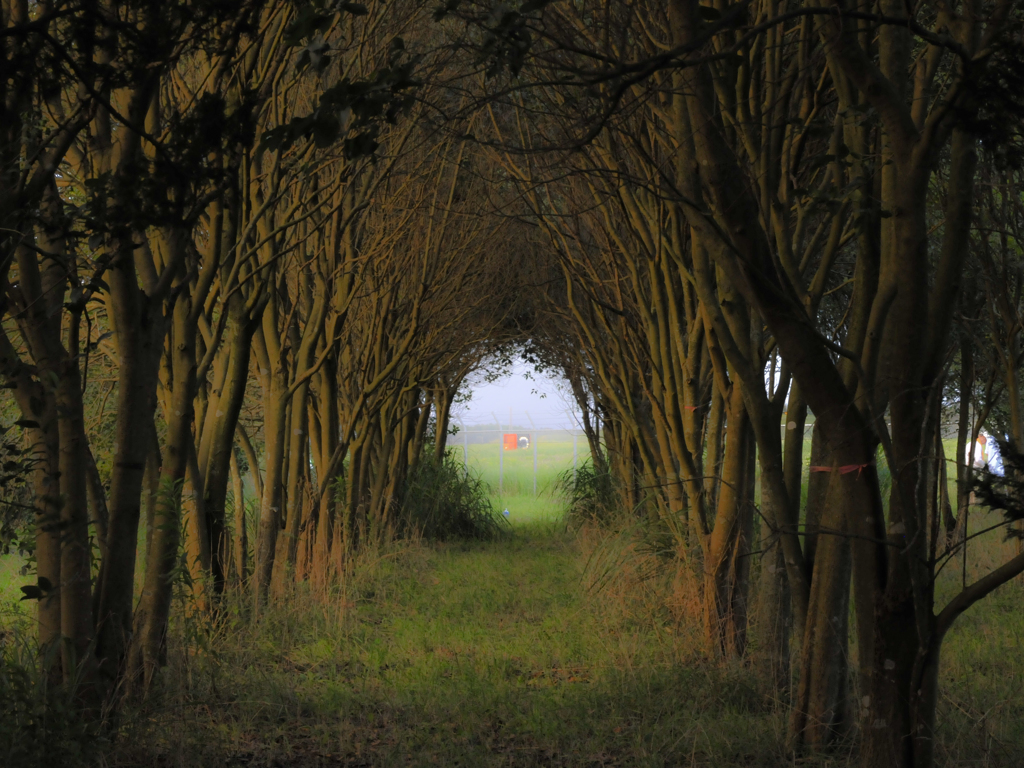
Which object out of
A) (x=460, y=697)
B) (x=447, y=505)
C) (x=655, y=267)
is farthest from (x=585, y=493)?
(x=460, y=697)

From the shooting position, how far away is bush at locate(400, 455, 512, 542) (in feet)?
45.9

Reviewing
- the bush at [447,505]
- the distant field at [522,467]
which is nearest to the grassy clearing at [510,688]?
the bush at [447,505]

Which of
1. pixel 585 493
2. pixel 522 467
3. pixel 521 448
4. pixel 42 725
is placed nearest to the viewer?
pixel 42 725

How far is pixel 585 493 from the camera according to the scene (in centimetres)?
1538

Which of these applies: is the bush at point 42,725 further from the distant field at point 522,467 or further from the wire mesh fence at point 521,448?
the wire mesh fence at point 521,448

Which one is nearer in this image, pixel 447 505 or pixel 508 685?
pixel 508 685

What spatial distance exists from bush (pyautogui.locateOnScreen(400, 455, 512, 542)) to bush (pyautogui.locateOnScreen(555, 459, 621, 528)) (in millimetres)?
1193

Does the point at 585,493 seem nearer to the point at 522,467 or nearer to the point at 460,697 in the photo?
the point at 460,697

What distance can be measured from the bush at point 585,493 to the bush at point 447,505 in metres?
1.19

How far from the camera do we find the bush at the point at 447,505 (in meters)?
14.0

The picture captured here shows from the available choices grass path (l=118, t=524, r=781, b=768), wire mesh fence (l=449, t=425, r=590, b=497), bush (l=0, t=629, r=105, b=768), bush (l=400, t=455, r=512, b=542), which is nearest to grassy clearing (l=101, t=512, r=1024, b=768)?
grass path (l=118, t=524, r=781, b=768)

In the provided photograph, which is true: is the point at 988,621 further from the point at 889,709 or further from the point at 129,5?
the point at 129,5

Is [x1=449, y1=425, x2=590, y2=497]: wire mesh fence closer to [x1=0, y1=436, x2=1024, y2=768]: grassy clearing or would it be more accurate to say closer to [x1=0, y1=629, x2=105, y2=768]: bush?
[x1=0, y1=436, x2=1024, y2=768]: grassy clearing

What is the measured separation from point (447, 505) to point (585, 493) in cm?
237
